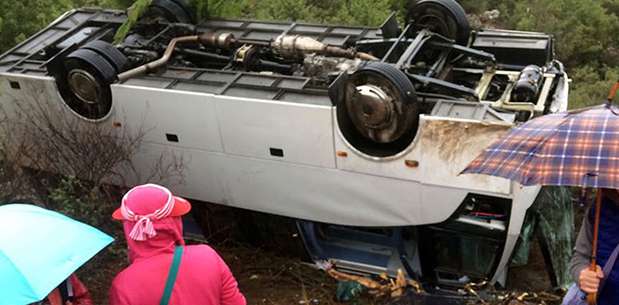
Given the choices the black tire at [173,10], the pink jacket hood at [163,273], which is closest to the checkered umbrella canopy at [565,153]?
the pink jacket hood at [163,273]

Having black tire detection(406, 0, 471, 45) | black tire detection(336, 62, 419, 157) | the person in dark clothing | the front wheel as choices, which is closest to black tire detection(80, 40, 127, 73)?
the front wheel

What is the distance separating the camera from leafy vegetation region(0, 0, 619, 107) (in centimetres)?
912

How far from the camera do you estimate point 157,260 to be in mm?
2439

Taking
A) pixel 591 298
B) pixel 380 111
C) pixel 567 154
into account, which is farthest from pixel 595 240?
pixel 380 111

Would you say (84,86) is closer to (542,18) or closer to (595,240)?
(595,240)

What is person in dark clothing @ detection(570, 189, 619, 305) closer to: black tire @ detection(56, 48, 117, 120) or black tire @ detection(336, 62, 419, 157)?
black tire @ detection(336, 62, 419, 157)

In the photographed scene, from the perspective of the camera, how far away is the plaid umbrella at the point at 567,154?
90.2 inches

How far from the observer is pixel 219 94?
4793 millimetres

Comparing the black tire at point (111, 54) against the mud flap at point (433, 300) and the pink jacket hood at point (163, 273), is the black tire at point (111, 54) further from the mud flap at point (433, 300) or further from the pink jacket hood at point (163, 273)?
the pink jacket hood at point (163, 273)

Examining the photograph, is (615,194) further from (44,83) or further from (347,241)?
(44,83)

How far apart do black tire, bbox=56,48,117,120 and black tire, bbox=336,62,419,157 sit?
6.61 feet

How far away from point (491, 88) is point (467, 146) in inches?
39.2

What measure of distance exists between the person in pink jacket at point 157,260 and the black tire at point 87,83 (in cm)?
293

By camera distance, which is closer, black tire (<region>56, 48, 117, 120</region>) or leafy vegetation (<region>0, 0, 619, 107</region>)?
black tire (<region>56, 48, 117, 120</region>)
